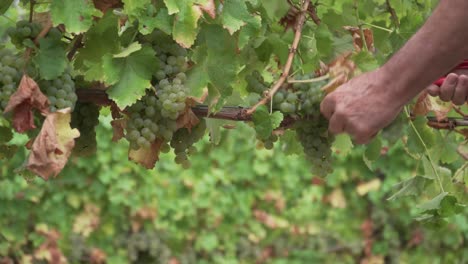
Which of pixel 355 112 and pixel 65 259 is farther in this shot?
pixel 65 259

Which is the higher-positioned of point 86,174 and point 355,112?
point 355,112

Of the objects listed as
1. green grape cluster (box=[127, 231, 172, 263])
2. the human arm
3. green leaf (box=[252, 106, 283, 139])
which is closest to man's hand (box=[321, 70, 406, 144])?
the human arm

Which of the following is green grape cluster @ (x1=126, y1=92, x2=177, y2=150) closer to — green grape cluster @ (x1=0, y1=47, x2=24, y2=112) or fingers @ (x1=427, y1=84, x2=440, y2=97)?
green grape cluster @ (x1=0, y1=47, x2=24, y2=112)

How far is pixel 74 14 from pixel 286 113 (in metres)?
0.46

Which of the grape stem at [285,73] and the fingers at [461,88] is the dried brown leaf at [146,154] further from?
the fingers at [461,88]

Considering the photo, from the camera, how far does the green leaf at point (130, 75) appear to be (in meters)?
1.45

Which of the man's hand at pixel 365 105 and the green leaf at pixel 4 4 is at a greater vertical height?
the man's hand at pixel 365 105

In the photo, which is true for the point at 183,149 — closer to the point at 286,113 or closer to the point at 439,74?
the point at 286,113

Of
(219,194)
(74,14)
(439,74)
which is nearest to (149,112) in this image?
(74,14)

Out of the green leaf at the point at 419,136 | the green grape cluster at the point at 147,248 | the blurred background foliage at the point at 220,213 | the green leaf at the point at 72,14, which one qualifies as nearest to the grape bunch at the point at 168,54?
the green leaf at the point at 72,14

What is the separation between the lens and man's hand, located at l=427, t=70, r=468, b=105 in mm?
1581

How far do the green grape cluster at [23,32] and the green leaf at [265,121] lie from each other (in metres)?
0.41

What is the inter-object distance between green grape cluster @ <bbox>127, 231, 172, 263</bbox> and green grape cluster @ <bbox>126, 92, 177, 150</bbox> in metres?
2.89

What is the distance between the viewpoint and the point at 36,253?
4.03 m
